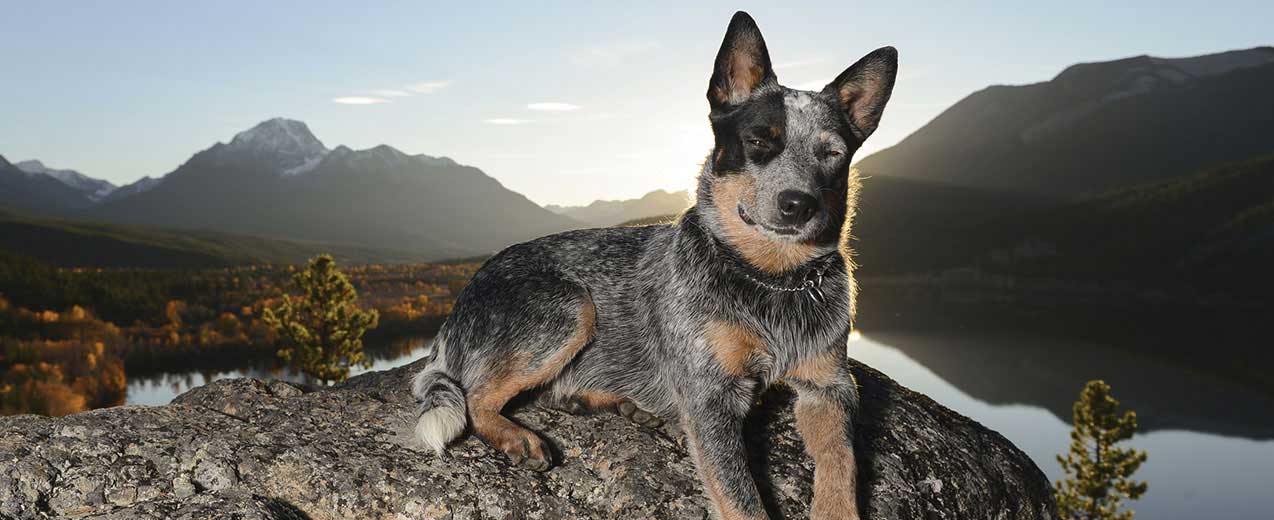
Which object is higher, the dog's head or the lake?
the dog's head

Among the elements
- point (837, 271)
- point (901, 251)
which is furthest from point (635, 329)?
point (901, 251)

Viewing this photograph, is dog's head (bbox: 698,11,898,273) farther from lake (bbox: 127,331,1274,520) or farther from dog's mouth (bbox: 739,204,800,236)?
lake (bbox: 127,331,1274,520)

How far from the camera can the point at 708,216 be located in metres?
5.41

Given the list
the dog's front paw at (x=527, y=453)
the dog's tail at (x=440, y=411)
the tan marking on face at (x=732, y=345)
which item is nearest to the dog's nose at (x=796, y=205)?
the tan marking on face at (x=732, y=345)

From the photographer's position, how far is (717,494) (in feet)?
16.8

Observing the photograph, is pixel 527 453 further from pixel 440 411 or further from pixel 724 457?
pixel 724 457

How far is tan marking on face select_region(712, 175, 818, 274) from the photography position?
508 cm

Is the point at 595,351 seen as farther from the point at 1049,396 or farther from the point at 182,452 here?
the point at 1049,396

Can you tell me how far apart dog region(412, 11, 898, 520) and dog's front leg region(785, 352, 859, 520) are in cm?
1

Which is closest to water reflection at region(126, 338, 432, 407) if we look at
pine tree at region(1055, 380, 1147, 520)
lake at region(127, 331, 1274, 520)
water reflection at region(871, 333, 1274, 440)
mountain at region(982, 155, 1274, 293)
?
lake at region(127, 331, 1274, 520)

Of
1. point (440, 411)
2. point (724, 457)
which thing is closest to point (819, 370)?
point (724, 457)

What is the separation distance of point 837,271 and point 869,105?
1.23 m

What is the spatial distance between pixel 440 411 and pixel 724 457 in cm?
218

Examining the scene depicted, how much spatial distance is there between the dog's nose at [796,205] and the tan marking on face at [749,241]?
0.36m
